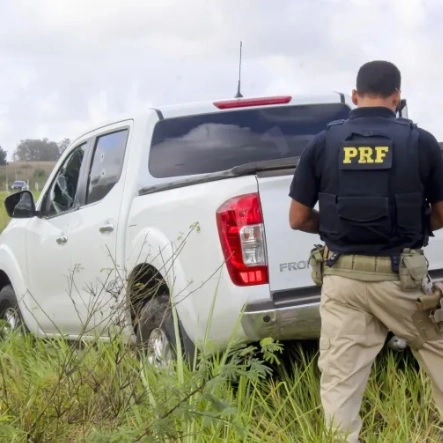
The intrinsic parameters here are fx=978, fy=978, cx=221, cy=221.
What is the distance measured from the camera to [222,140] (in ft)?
18.7

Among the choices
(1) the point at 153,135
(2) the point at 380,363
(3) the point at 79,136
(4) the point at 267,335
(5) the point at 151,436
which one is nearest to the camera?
(5) the point at 151,436

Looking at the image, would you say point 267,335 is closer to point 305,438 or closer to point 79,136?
point 305,438

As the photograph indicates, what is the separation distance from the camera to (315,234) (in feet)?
14.2

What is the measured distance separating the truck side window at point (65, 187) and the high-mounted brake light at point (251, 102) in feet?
3.87

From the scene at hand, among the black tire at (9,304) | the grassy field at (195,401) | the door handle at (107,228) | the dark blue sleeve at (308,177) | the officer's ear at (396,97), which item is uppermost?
the officer's ear at (396,97)

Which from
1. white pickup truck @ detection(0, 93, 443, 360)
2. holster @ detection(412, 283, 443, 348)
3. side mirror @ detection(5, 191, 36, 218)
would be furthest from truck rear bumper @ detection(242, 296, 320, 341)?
side mirror @ detection(5, 191, 36, 218)

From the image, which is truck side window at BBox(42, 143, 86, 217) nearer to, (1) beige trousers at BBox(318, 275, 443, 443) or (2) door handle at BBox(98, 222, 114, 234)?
(2) door handle at BBox(98, 222, 114, 234)

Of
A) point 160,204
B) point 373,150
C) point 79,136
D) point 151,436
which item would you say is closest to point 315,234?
point 373,150

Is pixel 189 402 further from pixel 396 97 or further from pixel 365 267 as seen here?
pixel 396 97

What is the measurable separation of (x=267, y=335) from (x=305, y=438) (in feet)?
1.94

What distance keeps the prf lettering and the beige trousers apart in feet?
1.63

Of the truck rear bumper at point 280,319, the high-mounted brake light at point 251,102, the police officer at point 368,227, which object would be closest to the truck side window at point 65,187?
the high-mounted brake light at point 251,102

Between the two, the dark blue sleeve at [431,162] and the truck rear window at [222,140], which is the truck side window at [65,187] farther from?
the dark blue sleeve at [431,162]

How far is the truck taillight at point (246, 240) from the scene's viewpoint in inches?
169
